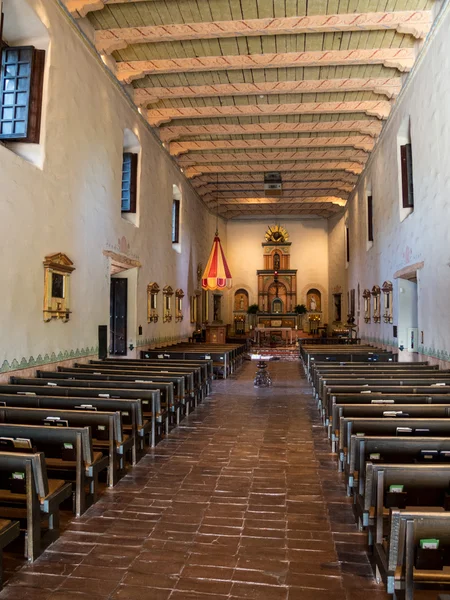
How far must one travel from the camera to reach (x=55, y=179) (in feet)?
21.9

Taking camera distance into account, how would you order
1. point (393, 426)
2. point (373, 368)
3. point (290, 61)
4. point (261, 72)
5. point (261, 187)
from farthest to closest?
point (261, 187) < point (261, 72) < point (290, 61) < point (373, 368) < point (393, 426)

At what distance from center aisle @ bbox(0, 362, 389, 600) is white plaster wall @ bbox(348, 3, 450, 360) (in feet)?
10.9

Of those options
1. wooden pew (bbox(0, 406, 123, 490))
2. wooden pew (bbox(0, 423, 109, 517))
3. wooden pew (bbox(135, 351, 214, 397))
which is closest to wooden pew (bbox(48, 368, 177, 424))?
wooden pew (bbox(0, 406, 123, 490))

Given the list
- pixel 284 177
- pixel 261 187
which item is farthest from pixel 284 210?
pixel 284 177

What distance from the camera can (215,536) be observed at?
3117mm

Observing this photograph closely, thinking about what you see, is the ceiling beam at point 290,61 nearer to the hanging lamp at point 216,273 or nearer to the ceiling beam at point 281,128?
the ceiling beam at point 281,128

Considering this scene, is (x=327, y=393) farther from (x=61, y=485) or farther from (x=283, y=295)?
(x=283, y=295)

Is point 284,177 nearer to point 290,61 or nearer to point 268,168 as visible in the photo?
point 268,168

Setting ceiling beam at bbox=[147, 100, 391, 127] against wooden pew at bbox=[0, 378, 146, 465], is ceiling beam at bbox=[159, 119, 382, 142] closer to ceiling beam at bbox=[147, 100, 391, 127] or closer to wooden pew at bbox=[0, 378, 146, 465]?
ceiling beam at bbox=[147, 100, 391, 127]

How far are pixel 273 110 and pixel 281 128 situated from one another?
110 centimetres

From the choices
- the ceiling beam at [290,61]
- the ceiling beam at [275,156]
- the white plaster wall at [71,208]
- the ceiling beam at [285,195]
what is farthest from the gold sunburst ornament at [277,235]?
the ceiling beam at [290,61]

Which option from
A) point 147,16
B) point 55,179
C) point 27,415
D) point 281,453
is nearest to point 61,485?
point 27,415

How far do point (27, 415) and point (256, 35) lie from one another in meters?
7.07

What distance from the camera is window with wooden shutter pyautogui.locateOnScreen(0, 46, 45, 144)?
20.1 feet
